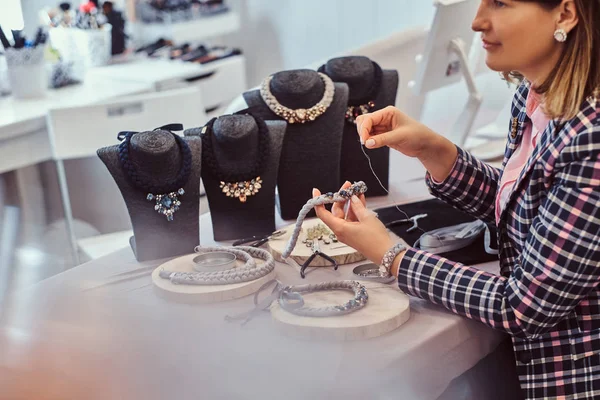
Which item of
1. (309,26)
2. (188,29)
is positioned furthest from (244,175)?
(309,26)

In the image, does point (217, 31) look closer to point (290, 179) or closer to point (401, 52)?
point (401, 52)

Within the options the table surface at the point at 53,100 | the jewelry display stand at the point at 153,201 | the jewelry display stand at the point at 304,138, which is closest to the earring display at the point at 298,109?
the jewelry display stand at the point at 304,138

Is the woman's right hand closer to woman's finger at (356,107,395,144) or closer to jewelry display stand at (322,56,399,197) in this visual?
woman's finger at (356,107,395,144)

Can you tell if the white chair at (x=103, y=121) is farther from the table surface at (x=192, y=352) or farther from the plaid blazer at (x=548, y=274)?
the plaid blazer at (x=548, y=274)

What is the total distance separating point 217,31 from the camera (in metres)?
2.92

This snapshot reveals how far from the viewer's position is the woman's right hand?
2.99 ft

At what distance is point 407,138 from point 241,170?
24 cm

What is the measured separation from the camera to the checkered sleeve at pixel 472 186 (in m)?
1.00

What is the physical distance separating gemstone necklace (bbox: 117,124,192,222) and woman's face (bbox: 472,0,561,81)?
409 millimetres

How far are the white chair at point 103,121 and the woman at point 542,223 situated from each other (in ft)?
2.49

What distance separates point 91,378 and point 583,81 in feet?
1.87

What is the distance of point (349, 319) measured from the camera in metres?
0.80

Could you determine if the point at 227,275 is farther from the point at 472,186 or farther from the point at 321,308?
the point at 472,186

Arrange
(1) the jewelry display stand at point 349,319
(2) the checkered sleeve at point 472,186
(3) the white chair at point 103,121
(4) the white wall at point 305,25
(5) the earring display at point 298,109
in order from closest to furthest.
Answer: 1. (1) the jewelry display stand at point 349,319
2. (2) the checkered sleeve at point 472,186
3. (5) the earring display at point 298,109
4. (3) the white chair at point 103,121
5. (4) the white wall at point 305,25
